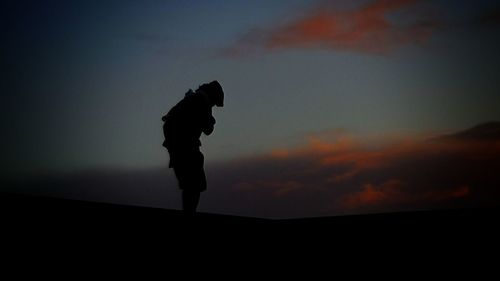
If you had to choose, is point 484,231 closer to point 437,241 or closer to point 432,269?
point 437,241

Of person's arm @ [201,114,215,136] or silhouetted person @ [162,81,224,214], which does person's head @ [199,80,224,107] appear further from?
person's arm @ [201,114,215,136]

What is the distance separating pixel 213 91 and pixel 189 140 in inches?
27.6

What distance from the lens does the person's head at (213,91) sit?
14.7 feet

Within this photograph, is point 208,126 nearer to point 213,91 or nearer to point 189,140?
point 189,140

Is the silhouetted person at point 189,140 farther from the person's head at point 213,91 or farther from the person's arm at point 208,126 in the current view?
the person's head at point 213,91

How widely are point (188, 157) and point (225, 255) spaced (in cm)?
150

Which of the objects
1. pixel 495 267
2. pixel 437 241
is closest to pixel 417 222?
pixel 437 241

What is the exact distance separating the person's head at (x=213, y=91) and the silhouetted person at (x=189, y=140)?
174 mm

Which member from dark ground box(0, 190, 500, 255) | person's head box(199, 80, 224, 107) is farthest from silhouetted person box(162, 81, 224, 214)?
dark ground box(0, 190, 500, 255)

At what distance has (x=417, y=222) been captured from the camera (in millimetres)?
4641

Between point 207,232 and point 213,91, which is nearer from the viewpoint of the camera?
point 207,232

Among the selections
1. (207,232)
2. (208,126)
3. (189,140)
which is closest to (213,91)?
(208,126)

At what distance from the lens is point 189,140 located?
4.24m

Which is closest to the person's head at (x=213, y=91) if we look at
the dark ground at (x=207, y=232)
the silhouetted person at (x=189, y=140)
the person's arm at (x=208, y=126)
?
the silhouetted person at (x=189, y=140)
